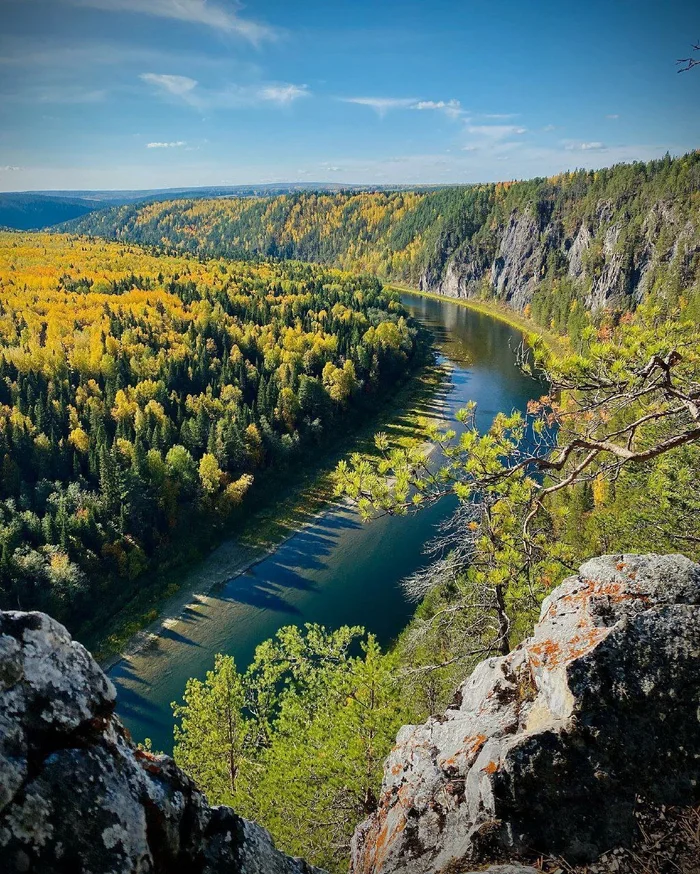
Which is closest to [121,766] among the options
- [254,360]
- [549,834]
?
[549,834]

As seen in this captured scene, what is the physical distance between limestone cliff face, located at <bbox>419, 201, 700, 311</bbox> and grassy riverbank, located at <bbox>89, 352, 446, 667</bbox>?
62.1m

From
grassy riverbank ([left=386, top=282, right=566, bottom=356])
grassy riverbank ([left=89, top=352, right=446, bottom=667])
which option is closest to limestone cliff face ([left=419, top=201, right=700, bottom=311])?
grassy riverbank ([left=386, top=282, right=566, bottom=356])

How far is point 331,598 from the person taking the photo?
32.9m

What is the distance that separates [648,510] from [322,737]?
10.6 metres

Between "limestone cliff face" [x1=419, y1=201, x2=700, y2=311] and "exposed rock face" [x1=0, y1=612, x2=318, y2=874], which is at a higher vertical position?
"limestone cliff face" [x1=419, y1=201, x2=700, y2=311]

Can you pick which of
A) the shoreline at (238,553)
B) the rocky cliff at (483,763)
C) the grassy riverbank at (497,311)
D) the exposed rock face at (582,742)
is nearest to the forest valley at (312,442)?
the exposed rock face at (582,742)

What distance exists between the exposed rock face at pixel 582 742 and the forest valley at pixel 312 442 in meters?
1.04

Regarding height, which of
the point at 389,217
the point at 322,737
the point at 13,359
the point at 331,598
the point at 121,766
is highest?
the point at 389,217

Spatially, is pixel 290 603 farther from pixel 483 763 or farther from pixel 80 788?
pixel 80 788

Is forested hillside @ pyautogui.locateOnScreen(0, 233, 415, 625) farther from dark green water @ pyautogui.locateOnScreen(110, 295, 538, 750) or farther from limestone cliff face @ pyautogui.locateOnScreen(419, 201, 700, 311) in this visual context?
limestone cliff face @ pyautogui.locateOnScreen(419, 201, 700, 311)

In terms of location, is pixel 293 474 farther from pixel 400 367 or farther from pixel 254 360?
pixel 400 367

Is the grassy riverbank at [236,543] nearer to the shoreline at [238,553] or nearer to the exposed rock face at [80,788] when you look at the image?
the shoreline at [238,553]

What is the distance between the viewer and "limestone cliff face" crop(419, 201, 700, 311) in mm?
92888

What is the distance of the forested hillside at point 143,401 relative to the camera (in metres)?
34.2
